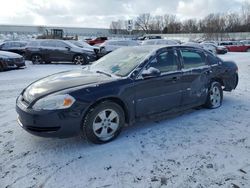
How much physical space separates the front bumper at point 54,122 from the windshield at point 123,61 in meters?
1.11

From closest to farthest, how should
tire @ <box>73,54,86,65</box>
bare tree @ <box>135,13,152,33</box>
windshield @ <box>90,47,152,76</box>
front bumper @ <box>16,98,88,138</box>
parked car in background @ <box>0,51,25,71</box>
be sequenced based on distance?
front bumper @ <box>16,98,88,138</box>
windshield @ <box>90,47,152,76</box>
parked car in background @ <box>0,51,25,71</box>
tire @ <box>73,54,86,65</box>
bare tree @ <box>135,13,152,33</box>

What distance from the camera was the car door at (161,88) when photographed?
A: 14.1 ft

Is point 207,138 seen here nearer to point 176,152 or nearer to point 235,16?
point 176,152

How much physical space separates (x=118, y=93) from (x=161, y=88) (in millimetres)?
936

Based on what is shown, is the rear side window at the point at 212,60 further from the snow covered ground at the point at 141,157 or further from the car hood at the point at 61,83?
the car hood at the point at 61,83

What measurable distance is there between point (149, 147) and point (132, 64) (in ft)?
4.72

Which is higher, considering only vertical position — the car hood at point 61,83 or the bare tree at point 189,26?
the bare tree at point 189,26

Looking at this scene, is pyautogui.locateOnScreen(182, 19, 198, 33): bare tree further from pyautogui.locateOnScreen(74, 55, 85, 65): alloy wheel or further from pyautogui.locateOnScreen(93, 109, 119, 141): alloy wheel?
pyautogui.locateOnScreen(93, 109, 119, 141): alloy wheel

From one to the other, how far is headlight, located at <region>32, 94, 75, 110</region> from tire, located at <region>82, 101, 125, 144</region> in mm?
349

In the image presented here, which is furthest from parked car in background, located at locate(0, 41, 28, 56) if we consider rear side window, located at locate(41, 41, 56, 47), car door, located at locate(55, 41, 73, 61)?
car door, located at locate(55, 41, 73, 61)

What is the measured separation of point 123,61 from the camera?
472 centimetres

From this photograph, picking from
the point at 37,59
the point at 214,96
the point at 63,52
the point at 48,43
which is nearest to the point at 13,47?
the point at 37,59

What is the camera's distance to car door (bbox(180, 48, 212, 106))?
5.01m

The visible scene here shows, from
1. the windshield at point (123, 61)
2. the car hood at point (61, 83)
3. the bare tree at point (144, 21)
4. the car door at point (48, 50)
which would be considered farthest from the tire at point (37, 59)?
the bare tree at point (144, 21)
